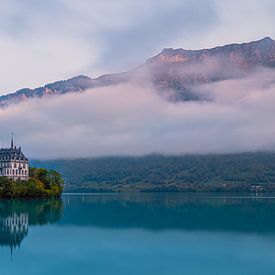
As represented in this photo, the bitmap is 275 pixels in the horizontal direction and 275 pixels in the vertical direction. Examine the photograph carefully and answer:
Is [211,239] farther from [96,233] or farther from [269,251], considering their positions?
[96,233]

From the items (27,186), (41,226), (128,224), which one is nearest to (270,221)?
(128,224)

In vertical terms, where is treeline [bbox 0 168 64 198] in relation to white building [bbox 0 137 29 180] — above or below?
below

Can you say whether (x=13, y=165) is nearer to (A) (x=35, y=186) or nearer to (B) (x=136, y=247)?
(A) (x=35, y=186)

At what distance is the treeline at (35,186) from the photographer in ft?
388

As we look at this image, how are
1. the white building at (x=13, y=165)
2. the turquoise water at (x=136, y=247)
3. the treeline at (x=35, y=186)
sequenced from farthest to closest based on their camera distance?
the white building at (x=13, y=165), the treeline at (x=35, y=186), the turquoise water at (x=136, y=247)

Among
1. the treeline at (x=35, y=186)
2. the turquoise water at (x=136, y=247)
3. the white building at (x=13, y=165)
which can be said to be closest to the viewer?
the turquoise water at (x=136, y=247)

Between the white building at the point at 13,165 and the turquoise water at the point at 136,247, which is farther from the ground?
the white building at the point at 13,165

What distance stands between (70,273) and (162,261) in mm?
7302

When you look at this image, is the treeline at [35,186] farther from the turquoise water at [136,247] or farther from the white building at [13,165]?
the turquoise water at [136,247]

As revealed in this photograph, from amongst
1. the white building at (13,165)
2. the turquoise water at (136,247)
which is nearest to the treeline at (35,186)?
the white building at (13,165)

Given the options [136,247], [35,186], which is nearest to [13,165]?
[35,186]

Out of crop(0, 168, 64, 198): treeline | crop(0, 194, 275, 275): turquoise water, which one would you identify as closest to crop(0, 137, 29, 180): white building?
crop(0, 168, 64, 198): treeline

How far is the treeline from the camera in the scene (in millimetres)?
118250

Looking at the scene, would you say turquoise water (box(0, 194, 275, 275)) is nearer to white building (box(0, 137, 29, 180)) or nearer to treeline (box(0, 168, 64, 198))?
treeline (box(0, 168, 64, 198))
